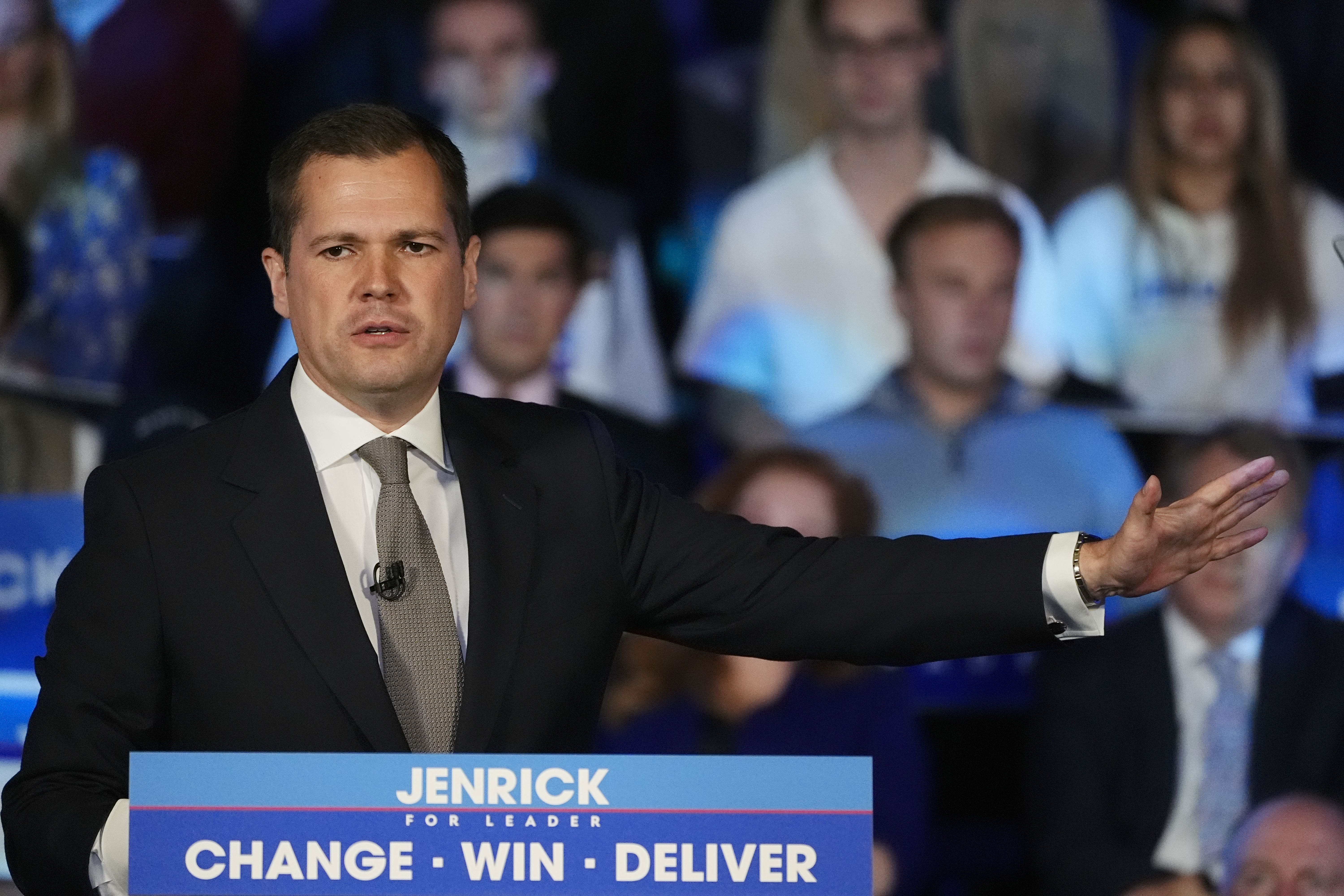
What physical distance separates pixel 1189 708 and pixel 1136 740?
163 millimetres

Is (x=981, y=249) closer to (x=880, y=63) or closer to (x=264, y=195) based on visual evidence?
(x=880, y=63)

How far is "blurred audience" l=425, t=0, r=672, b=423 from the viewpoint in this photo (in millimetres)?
4371

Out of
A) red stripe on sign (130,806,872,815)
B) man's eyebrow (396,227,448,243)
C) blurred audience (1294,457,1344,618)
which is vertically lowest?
red stripe on sign (130,806,872,815)

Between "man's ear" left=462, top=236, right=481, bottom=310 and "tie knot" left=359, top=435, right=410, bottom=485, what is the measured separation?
16cm

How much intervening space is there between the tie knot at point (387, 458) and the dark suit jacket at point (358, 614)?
62mm

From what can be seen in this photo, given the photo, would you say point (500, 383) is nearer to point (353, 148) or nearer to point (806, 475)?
point (806, 475)

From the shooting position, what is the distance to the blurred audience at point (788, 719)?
12.9ft

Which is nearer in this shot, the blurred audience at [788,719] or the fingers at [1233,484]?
the fingers at [1233,484]

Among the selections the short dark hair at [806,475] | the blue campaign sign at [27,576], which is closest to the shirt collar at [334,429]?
the short dark hair at [806,475]

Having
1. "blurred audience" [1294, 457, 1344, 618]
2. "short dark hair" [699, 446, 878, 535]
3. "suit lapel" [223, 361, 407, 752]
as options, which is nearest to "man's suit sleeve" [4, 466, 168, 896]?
"suit lapel" [223, 361, 407, 752]

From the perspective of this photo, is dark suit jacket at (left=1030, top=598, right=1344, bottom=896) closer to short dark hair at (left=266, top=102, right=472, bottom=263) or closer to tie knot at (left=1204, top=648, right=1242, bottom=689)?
tie knot at (left=1204, top=648, right=1242, bottom=689)

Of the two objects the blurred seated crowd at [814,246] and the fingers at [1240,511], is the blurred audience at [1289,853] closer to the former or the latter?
the blurred seated crowd at [814,246]

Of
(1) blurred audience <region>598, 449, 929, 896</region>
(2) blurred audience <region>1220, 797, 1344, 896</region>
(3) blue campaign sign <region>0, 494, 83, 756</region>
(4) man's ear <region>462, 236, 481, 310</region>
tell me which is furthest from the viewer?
(3) blue campaign sign <region>0, 494, 83, 756</region>

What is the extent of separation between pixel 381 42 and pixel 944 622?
10.5ft
